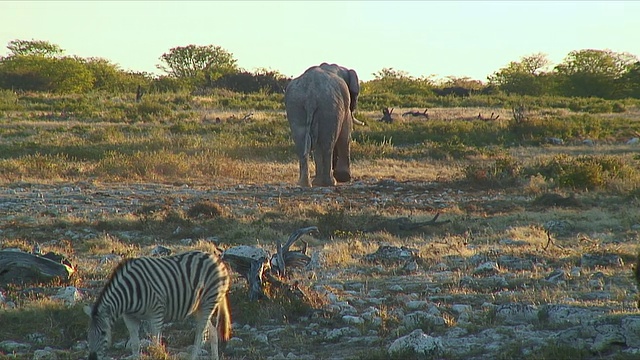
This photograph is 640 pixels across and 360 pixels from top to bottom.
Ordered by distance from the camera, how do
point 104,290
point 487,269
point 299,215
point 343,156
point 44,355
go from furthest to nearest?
point 343,156 → point 299,215 → point 487,269 → point 44,355 → point 104,290

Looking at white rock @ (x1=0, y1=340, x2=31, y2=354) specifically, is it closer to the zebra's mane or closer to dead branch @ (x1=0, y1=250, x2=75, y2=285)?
the zebra's mane

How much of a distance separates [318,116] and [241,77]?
34.7 meters

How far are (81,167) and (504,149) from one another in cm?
1376

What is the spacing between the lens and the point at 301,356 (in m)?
7.66

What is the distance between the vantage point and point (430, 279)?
1026cm

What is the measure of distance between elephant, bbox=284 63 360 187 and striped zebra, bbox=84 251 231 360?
11087 mm

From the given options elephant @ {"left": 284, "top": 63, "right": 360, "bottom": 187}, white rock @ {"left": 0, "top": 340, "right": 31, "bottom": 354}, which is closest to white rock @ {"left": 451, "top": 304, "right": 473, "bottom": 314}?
white rock @ {"left": 0, "top": 340, "right": 31, "bottom": 354}

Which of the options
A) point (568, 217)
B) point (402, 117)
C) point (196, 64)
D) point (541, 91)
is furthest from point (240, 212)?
point (196, 64)

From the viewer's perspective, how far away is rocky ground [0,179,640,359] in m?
7.59

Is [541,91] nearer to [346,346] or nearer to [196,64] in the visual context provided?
[196,64]

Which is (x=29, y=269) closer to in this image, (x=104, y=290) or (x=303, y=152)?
(x=104, y=290)

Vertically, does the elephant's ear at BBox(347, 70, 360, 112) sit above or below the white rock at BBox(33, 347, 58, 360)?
above

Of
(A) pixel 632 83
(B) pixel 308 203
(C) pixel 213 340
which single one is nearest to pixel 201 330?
(C) pixel 213 340

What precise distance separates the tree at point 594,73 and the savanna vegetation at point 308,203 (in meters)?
27.9
